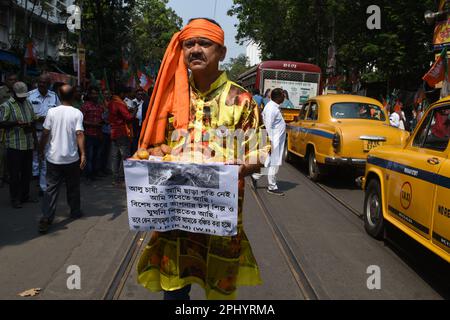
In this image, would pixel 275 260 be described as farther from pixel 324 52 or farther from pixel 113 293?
pixel 324 52

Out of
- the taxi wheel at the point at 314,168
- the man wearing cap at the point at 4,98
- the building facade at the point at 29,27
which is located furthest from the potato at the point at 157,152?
the building facade at the point at 29,27

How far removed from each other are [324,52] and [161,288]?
31.0 m

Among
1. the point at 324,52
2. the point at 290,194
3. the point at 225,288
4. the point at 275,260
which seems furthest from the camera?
the point at 324,52

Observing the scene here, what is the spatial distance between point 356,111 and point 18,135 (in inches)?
269

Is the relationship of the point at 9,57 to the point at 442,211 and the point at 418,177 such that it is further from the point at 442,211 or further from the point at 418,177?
the point at 442,211

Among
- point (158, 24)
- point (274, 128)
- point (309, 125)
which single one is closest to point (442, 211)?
point (274, 128)

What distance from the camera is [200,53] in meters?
2.43

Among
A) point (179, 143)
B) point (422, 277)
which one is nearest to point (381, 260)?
→ point (422, 277)

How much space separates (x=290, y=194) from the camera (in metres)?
8.12

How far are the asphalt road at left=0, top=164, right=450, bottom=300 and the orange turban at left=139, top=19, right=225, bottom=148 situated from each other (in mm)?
1778

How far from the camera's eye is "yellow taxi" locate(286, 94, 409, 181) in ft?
27.9

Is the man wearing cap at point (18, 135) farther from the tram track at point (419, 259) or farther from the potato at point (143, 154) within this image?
the tram track at point (419, 259)

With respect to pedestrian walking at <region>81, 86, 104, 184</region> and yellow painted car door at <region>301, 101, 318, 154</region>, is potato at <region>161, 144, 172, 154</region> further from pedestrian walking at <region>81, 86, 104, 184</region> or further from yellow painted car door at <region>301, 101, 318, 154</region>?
yellow painted car door at <region>301, 101, 318, 154</region>

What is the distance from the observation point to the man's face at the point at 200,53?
243 centimetres
